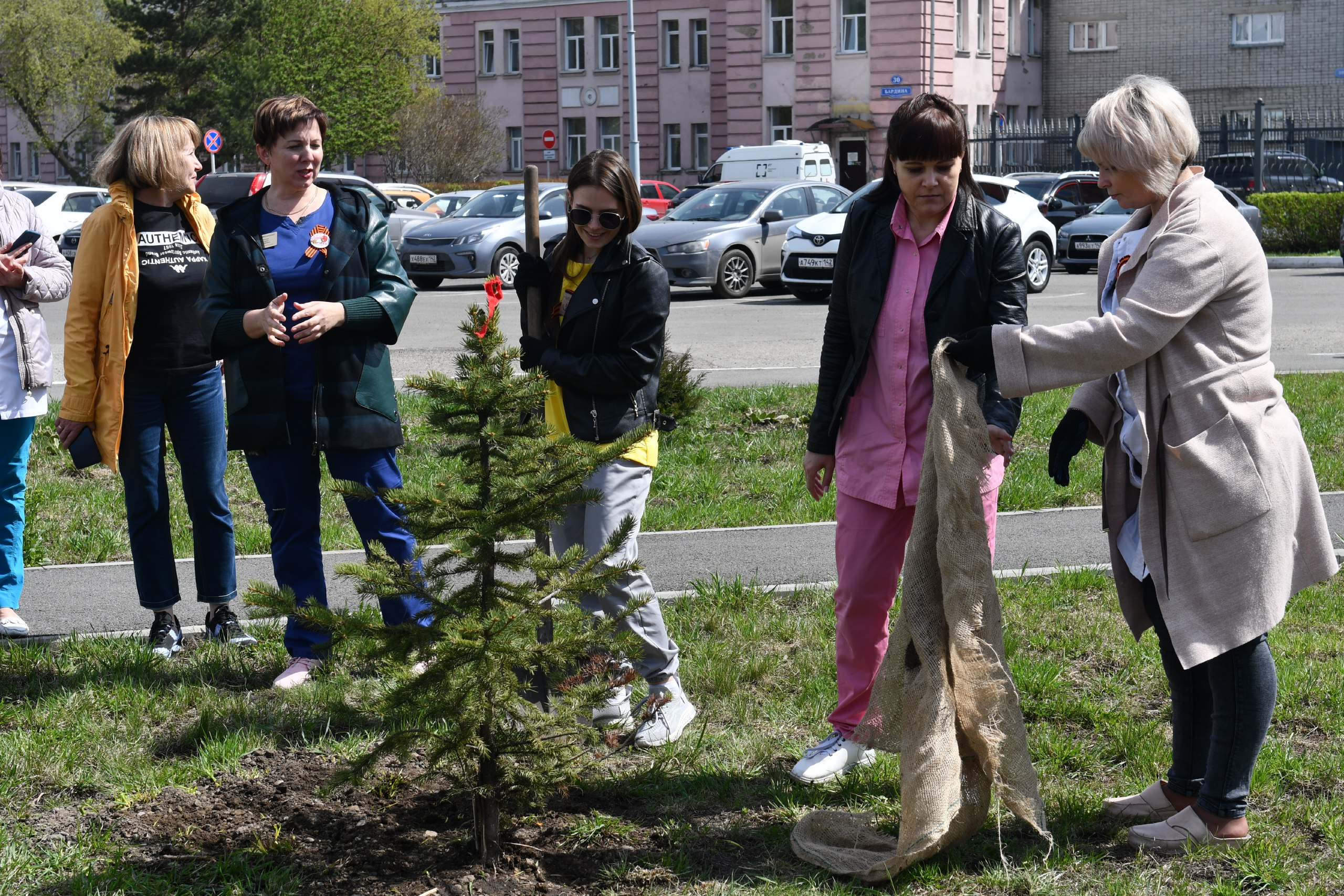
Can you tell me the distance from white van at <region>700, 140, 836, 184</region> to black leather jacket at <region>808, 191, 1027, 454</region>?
29.3 metres

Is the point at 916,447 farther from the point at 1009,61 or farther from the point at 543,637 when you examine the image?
the point at 1009,61

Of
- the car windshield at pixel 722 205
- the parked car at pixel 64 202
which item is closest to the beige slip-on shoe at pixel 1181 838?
the car windshield at pixel 722 205

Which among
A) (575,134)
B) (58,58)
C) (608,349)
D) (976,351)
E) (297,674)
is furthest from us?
(575,134)

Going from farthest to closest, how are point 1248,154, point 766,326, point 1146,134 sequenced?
point 1248,154 < point 766,326 < point 1146,134

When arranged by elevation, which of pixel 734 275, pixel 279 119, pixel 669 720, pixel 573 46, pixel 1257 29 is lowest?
pixel 669 720

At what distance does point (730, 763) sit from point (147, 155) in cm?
315

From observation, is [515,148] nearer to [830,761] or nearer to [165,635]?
[165,635]

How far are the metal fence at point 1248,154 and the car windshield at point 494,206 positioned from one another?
13.2 m

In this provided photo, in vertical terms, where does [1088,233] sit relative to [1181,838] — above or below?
above

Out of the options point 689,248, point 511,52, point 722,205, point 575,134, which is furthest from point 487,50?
point 689,248

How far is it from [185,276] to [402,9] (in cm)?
4406

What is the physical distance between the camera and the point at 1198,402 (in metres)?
3.42

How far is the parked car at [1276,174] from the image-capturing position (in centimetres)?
3091

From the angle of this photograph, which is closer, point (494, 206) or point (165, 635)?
point (165, 635)
